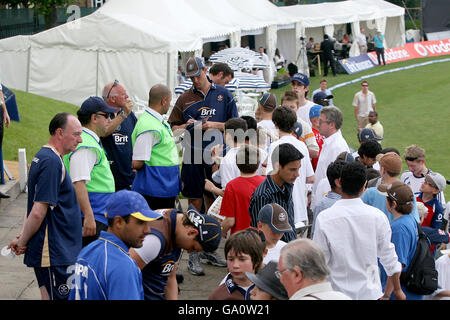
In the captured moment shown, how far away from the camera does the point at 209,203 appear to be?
7.82 metres

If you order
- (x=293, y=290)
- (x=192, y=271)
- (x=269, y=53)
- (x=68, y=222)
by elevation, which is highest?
(x=293, y=290)

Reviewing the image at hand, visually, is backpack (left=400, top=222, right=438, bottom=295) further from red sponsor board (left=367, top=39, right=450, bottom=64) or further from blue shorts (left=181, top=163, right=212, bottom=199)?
red sponsor board (left=367, top=39, right=450, bottom=64)

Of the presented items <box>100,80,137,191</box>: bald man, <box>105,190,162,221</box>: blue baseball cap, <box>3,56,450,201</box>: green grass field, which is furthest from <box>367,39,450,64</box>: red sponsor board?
<box>105,190,162,221</box>: blue baseball cap

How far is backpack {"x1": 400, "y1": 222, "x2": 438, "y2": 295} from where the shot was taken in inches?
207

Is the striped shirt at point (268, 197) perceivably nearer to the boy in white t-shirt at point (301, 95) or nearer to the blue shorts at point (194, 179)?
the blue shorts at point (194, 179)

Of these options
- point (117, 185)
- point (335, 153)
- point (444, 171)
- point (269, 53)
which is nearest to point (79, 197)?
point (117, 185)

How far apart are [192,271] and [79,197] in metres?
2.20

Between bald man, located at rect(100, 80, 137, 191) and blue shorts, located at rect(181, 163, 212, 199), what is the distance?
77 cm

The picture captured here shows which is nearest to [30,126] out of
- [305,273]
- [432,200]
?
[432,200]
